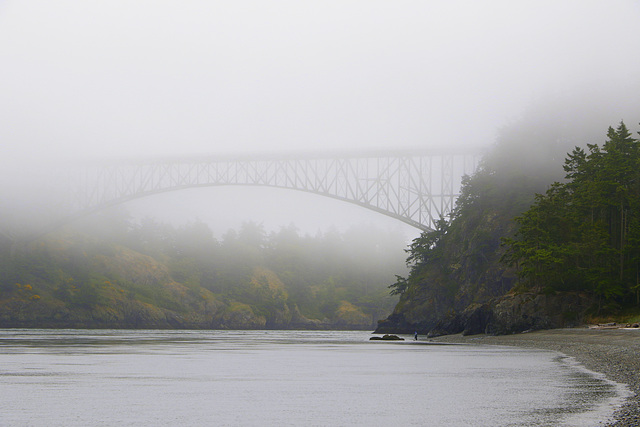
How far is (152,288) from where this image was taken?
16288 cm

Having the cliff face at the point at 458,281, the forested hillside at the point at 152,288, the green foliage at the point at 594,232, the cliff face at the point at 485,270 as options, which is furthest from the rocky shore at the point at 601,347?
the forested hillside at the point at 152,288

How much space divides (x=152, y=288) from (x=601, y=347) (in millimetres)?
131144

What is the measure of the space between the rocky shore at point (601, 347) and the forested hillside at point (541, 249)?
3797mm

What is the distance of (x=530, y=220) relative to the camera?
71500 mm

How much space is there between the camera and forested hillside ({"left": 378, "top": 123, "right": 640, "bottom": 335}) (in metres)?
62.0

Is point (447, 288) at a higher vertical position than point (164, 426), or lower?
higher

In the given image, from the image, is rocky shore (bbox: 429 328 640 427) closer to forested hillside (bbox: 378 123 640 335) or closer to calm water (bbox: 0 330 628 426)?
calm water (bbox: 0 330 628 426)

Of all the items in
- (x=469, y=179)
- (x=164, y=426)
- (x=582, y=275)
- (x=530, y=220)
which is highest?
(x=469, y=179)

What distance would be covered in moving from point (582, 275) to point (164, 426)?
178 feet

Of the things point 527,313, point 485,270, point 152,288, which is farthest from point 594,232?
point 152,288

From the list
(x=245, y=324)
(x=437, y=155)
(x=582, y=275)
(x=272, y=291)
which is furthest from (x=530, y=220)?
(x=272, y=291)

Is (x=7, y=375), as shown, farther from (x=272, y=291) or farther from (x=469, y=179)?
(x=272, y=291)

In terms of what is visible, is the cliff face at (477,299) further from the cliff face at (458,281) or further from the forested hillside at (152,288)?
the forested hillside at (152,288)

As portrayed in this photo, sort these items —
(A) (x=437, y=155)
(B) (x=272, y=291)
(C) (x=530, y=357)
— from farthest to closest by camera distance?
(B) (x=272, y=291) < (A) (x=437, y=155) < (C) (x=530, y=357)
